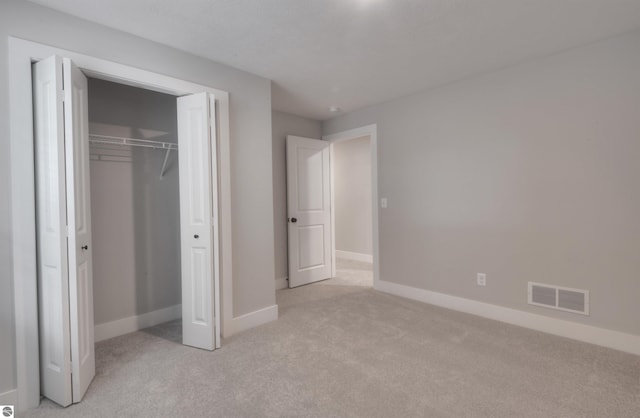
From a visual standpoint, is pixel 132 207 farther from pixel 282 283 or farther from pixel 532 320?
pixel 532 320

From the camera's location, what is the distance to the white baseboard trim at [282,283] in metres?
4.39

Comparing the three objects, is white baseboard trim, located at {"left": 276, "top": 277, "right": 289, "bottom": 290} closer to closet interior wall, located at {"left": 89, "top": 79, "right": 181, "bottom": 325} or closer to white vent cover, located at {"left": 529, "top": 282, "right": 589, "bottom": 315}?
closet interior wall, located at {"left": 89, "top": 79, "right": 181, "bottom": 325}

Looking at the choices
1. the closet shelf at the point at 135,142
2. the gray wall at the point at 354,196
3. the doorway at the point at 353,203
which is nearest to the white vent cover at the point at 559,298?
the doorway at the point at 353,203

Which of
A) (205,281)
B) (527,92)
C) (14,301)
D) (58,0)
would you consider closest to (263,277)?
(205,281)

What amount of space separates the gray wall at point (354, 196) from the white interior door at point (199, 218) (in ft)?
13.1

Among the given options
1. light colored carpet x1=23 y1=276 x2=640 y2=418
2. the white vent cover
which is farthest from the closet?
the white vent cover

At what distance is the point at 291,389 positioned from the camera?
203cm

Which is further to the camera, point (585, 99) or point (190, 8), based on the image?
point (585, 99)

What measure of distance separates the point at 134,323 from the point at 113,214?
106 centimetres

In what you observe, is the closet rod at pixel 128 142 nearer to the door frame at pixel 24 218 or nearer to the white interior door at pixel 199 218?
the white interior door at pixel 199 218

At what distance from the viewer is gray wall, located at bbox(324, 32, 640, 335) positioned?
2.50 metres

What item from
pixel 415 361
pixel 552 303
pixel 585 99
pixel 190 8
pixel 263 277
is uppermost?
pixel 190 8

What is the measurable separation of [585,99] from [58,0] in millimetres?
3908

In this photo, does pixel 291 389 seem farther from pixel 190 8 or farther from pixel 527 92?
pixel 527 92
